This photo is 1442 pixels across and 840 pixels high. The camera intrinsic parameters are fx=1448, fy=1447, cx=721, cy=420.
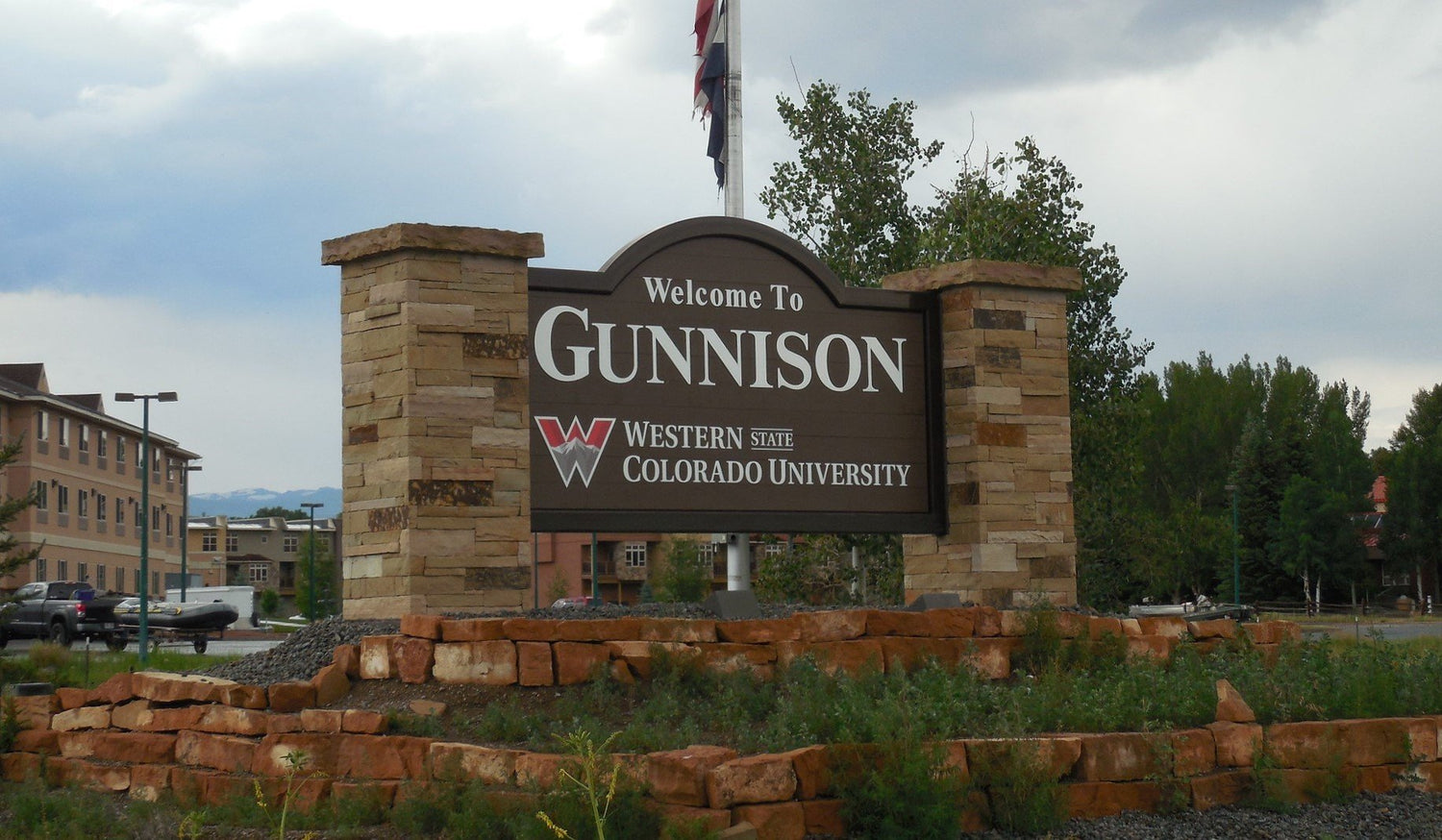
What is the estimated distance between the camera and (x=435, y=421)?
1034cm

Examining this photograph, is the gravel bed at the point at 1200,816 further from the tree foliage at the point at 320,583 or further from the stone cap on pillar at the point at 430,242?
the tree foliage at the point at 320,583

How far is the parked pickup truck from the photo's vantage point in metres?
30.7

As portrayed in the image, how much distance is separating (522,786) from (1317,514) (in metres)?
56.5

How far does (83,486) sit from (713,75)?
5103 cm

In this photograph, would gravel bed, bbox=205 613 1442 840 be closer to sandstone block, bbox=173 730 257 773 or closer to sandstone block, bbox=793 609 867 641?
sandstone block, bbox=173 730 257 773

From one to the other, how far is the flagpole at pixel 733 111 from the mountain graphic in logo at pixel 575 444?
493 centimetres

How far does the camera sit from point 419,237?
10.3m

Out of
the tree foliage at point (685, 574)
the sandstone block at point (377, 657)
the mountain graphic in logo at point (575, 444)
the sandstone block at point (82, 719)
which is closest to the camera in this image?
the sandstone block at point (377, 657)

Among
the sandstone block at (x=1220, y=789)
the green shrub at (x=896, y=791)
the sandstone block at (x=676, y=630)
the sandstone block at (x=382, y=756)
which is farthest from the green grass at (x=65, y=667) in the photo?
the sandstone block at (x=1220, y=789)

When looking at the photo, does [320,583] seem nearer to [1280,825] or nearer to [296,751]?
[296,751]

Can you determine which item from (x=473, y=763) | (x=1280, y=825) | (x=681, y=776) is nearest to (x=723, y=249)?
(x=473, y=763)

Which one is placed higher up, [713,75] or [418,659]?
[713,75]

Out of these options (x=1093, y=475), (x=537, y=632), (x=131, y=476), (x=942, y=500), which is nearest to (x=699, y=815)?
(x=537, y=632)

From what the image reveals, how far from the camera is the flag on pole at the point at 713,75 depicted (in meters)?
16.0
